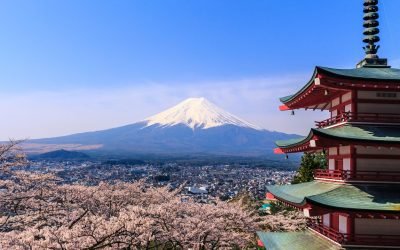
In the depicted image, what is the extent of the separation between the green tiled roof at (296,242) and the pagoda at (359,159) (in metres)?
0.04

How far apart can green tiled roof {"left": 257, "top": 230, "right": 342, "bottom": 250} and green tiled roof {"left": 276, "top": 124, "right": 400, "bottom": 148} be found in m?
2.85

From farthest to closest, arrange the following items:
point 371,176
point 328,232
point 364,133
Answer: point 328,232 → point 371,176 → point 364,133

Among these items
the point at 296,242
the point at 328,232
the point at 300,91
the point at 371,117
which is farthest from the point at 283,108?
the point at 328,232

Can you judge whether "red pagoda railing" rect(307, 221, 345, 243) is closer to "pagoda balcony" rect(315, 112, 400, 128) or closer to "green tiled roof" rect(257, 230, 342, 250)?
"green tiled roof" rect(257, 230, 342, 250)

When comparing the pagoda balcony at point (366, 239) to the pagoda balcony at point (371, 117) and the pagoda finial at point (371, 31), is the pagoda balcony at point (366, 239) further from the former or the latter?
the pagoda finial at point (371, 31)

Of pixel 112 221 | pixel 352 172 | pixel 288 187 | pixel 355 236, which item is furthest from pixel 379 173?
pixel 112 221

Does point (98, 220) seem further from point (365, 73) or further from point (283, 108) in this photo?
point (365, 73)

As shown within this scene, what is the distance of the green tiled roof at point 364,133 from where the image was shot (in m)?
10.8

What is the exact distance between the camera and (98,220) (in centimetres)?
1225

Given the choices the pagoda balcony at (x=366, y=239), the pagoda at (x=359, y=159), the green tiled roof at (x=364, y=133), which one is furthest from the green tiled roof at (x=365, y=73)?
the pagoda balcony at (x=366, y=239)

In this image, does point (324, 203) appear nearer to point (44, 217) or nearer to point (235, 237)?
point (235, 237)

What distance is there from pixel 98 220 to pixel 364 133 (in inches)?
290

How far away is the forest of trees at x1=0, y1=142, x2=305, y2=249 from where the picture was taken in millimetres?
11320

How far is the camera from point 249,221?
20.4 metres
